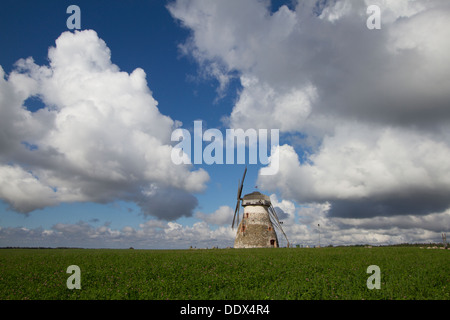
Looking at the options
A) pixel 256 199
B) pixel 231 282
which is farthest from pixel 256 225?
pixel 231 282

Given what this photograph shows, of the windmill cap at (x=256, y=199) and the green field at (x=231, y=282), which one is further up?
the windmill cap at (x=256, y=199)

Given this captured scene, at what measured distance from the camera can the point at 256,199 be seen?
53156 mm

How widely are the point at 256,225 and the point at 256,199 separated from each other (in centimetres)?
464

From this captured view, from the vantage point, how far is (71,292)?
619 inches

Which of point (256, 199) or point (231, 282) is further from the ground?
point (256, 199)

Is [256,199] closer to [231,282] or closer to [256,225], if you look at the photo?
[256,225]

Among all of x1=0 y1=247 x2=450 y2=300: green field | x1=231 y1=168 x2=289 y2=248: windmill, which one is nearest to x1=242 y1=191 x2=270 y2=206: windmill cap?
x1=231 y1=168 x2=289 y2=248: windmill

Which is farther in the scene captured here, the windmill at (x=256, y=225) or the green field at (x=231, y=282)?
the windmill at (x=256, y=225)

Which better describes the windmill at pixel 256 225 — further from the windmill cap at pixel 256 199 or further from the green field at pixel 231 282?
the green field at pixel 231 282

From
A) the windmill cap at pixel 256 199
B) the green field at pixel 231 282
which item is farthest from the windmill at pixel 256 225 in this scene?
the green field at pixel 231 282

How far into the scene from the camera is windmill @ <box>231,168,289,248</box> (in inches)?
2002

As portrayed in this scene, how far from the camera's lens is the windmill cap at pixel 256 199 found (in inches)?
2087
